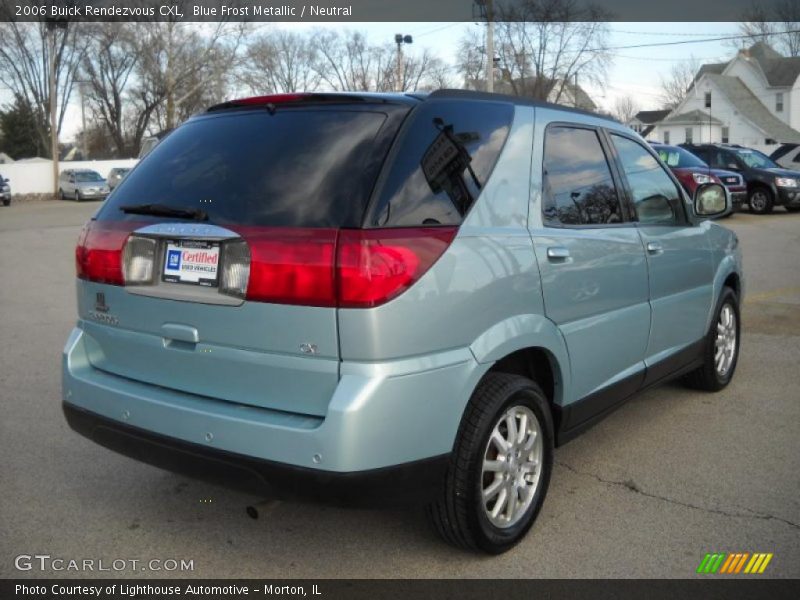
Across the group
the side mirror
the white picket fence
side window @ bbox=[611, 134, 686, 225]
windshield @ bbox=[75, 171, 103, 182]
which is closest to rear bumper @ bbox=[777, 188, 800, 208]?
the side mirror

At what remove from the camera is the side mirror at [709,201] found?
490 centimetres

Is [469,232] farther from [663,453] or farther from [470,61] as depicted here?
[470,61]

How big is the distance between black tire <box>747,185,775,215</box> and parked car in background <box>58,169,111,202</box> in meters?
29.0

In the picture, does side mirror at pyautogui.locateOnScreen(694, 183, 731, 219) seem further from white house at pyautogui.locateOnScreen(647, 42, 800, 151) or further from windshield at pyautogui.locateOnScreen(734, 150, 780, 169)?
white house at pyautogui.locateOnScreen(647, 42, 800, 151)

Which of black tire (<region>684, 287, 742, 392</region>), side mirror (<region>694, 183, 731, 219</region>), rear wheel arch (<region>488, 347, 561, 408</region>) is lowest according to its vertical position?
black tire (<region>684, 287, 742, 392</region>)

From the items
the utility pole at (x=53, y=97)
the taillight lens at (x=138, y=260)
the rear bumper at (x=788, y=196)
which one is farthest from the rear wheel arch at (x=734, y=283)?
the utility pole at (x=53, y=97)

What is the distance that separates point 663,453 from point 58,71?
59082mm

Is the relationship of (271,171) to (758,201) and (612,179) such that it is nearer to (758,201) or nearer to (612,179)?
(612,179)

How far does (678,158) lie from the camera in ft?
61.4

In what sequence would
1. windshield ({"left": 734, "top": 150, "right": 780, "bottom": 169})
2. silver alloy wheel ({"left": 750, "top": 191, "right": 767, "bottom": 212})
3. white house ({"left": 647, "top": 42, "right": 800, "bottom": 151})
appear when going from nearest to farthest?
silver alloy wheel ({"left": 750, "top": 191, "right": 767, "bottom": 212}), windshield ({"left": 734, "top": 150, "right": 780, "bottom": 169}), white house ({"left": 647, "top": 42, "right": 800, "bottom": 151})

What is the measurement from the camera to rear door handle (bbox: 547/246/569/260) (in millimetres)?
3354

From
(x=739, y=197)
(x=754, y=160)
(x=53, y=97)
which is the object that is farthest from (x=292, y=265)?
(x=53, y=97)

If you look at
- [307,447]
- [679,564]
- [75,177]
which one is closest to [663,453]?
[679,564]
